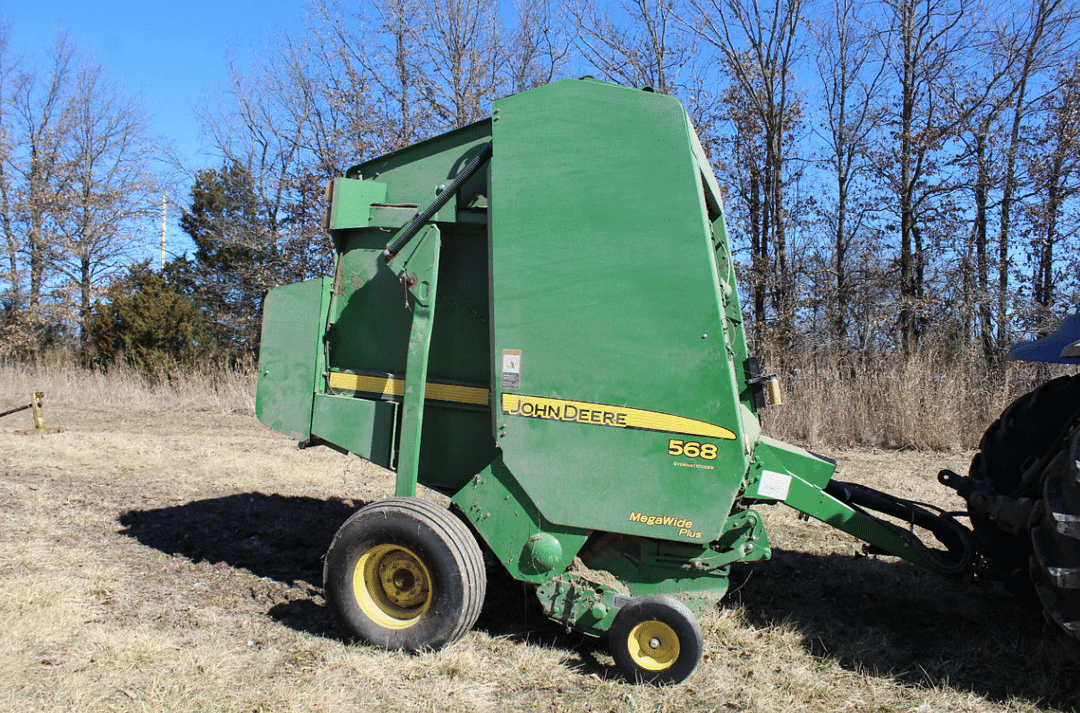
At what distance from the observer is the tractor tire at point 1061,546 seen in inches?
116

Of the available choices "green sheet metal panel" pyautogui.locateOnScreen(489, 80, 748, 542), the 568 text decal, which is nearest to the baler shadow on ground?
"green sheet metal panel" pyautogui.locateOnScreen(489, 80, 748, 542)

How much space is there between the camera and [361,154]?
59.6 ft

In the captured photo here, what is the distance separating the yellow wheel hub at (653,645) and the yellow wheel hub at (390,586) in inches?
37.5

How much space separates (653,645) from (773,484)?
961 mm

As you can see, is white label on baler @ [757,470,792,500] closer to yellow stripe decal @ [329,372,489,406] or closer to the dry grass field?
the dry grass field

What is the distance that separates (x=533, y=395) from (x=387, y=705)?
1.39m

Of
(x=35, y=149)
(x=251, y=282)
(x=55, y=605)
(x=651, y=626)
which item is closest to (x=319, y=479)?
(x=55, y=605)

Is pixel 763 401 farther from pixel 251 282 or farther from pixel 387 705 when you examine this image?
pixel 251 282

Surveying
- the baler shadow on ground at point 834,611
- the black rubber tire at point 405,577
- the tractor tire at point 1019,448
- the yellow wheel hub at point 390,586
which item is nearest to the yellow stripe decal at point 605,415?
the black rubber tire at point 405,577

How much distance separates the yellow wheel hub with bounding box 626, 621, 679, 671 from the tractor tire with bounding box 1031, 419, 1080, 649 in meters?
1.49

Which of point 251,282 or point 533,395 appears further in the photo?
point 251,282

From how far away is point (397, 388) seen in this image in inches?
160

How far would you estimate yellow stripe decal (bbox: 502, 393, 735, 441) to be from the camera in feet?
10.7

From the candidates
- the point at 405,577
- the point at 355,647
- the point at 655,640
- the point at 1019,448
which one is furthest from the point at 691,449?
the point at 1019,448
